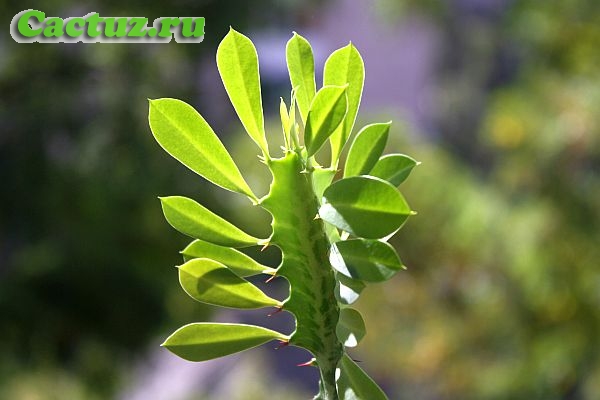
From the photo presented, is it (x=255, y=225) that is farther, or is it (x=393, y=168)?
(x=255, y=225)

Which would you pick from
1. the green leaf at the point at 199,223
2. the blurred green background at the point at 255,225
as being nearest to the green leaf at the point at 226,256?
the green leaf at the point at 199,223

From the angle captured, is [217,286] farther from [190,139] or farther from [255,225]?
[255,225]

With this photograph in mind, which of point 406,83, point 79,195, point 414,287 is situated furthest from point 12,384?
point 406,83

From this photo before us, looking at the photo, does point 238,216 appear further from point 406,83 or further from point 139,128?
point 406,83

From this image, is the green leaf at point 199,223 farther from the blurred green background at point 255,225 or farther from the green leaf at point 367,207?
the blurred green background at point 255,225

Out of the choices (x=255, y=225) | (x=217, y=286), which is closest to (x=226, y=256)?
(x=217, y=286)

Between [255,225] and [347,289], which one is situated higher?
[347,289]

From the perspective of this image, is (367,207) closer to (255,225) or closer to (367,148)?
(367,148)
